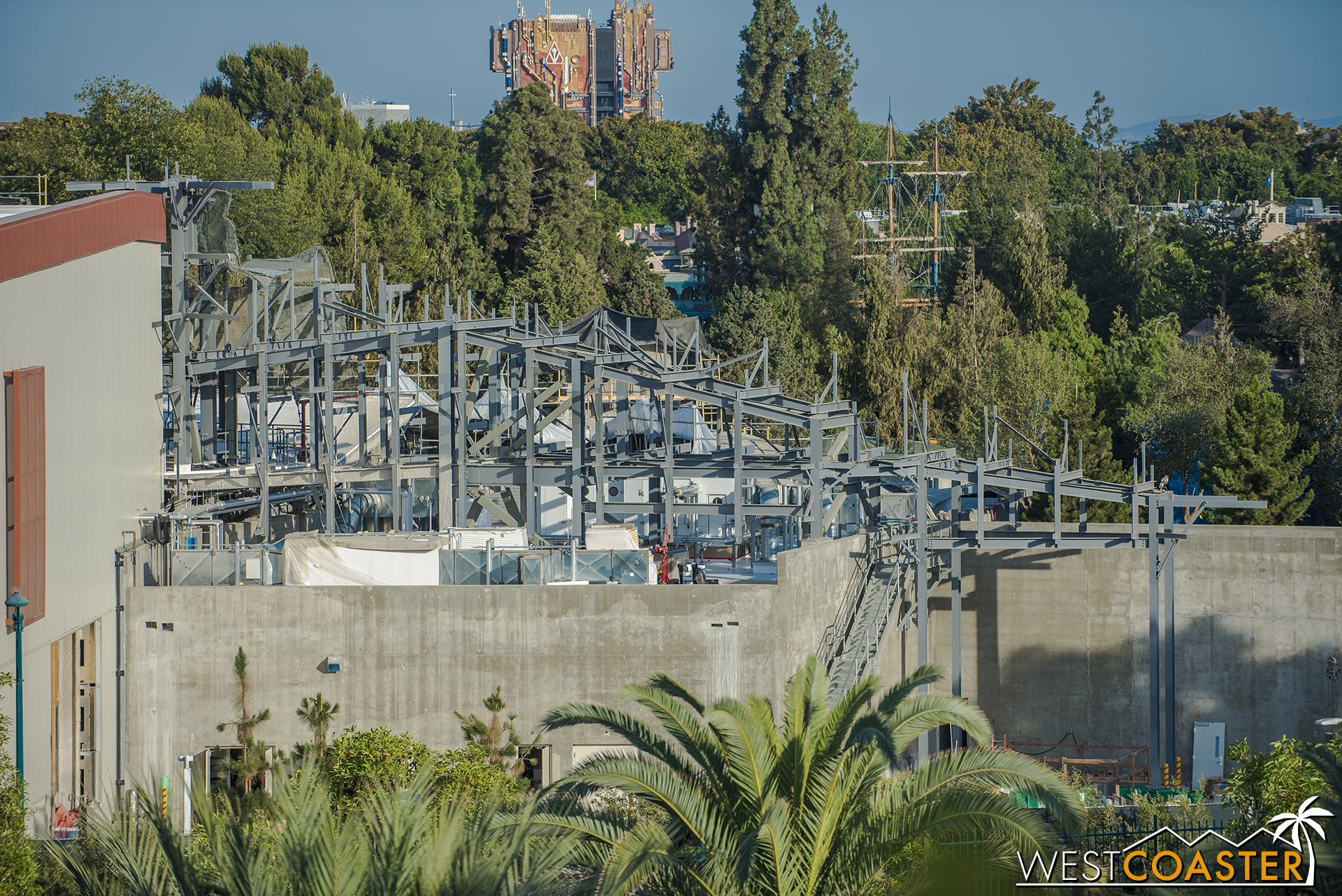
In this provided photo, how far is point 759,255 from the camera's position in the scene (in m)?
63.1

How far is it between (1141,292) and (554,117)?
29.0 metres

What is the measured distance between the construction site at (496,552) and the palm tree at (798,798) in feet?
26.7

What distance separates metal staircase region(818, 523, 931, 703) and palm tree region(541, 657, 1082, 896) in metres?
10.3

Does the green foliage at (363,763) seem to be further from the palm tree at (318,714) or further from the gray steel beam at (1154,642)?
the gray steel beam at (1154,642)

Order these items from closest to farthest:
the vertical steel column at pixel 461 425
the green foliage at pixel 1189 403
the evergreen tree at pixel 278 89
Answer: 1. the vertical steel column at pixel 461 425
2. the green foliage at pixel 1189 403
3. the evergreen tree at pixel 278 89

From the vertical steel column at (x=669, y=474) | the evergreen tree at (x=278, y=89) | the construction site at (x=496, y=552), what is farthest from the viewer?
the evergreen tree at (x=278, y=89)

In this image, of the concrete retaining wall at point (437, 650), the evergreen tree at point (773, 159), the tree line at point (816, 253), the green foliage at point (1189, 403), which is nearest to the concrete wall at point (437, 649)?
the concrete retaining wall at point (437, 650)

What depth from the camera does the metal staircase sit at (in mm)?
25641

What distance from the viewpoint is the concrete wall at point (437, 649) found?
23672 millimetres

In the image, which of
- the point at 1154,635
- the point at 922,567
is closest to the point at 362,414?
the point at 922,567

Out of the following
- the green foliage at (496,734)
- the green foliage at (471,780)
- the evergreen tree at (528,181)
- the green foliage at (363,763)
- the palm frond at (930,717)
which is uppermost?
the evergreen tree at (528,181)

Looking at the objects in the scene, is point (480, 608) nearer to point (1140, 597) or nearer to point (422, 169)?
point (1140, 597)

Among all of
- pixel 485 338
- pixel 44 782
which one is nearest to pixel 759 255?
pixel 485 338

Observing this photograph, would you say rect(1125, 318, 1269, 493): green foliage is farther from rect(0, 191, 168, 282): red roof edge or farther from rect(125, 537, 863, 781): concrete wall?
rect(0, 191, 168, 282): red roof edge
